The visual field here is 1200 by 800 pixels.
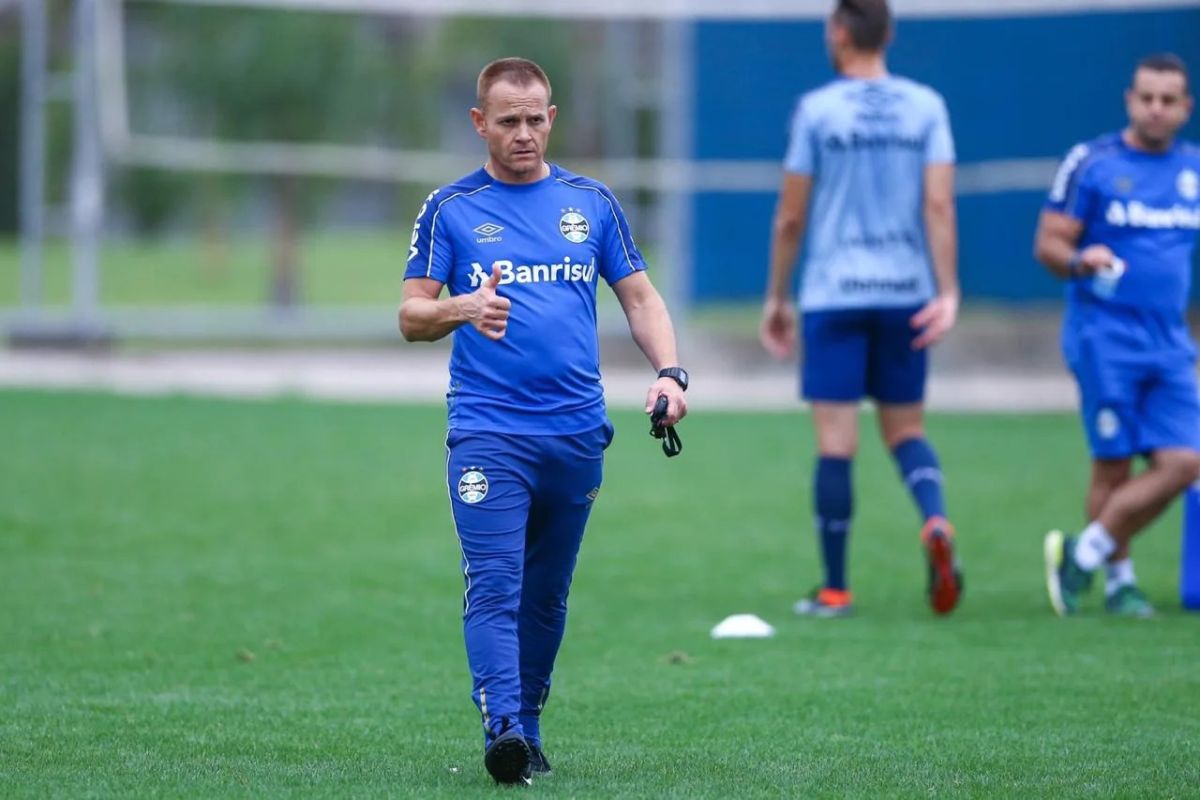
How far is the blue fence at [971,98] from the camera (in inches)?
743

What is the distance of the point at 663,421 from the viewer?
5.04 m

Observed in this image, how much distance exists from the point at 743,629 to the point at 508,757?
9.30 ft

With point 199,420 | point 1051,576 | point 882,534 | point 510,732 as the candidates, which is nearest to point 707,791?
point 510,732

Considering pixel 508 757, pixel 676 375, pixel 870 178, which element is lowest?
pixel 508 757

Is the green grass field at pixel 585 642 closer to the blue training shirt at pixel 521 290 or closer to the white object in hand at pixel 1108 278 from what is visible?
the blue training shirt at pixel 521 290

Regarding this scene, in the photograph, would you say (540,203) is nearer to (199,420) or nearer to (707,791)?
(707,791)

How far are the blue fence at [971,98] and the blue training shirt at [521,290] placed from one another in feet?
45.3

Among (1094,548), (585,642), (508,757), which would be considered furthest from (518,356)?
(1094,548)

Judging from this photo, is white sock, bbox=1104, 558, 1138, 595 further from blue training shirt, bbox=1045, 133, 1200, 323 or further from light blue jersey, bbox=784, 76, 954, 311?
light blue jersey, bbox=784, 76, 954, 311

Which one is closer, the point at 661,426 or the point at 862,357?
the point at 661,426

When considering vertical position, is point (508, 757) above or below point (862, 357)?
below

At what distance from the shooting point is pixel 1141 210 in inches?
314

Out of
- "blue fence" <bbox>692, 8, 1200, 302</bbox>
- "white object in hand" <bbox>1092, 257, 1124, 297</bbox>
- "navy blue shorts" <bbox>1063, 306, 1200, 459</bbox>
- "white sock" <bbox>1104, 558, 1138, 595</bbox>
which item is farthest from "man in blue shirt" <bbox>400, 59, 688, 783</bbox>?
"blue fence" <bbox>692, 8, 1200, 302</bbox>

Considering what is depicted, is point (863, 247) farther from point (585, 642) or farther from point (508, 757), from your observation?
point (508, 757)
